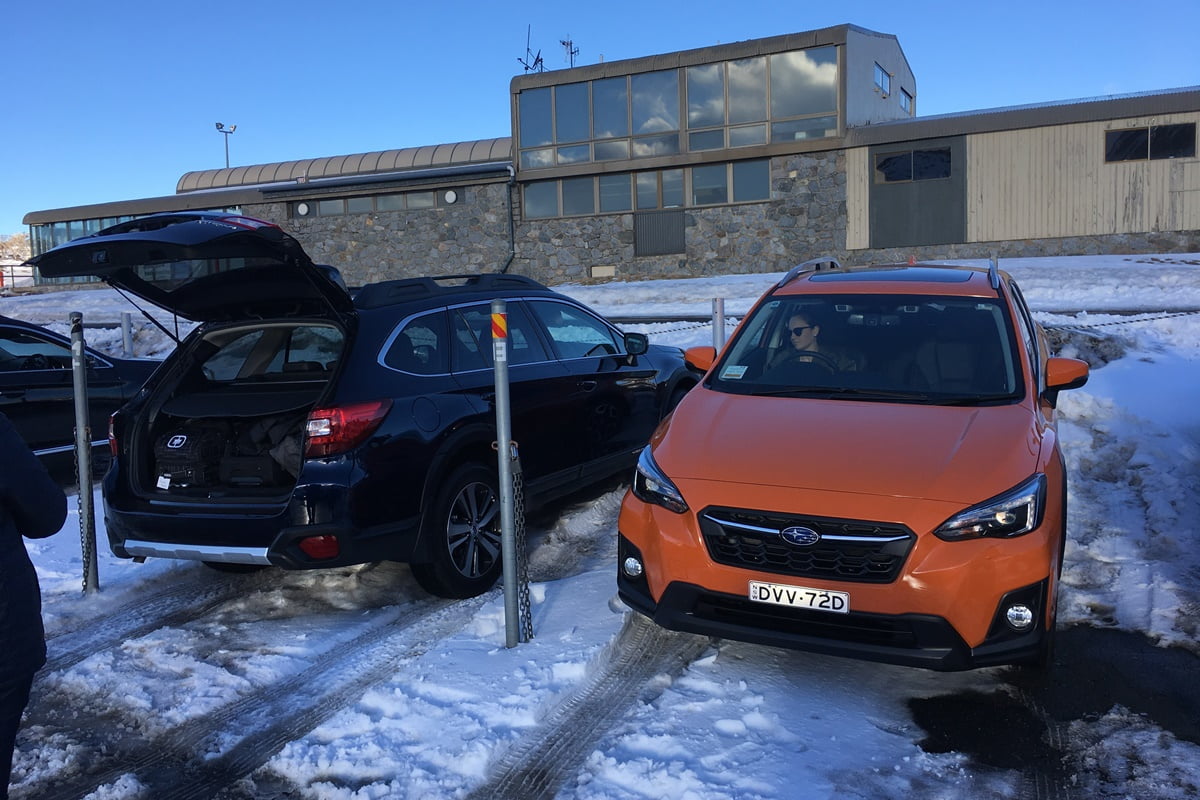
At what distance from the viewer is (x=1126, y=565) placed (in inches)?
211

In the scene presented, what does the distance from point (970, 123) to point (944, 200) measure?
1879mm

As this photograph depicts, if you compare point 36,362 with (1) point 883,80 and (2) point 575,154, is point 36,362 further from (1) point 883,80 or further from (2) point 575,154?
(1) point 883,80

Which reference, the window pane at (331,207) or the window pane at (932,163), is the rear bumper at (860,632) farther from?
the window pane at (331,207)

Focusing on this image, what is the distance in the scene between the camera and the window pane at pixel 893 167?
2312 centimetres

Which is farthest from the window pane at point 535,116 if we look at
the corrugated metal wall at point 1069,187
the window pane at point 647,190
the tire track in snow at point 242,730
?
the tire track in snow at point 242,730

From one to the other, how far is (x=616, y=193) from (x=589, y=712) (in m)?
23.3

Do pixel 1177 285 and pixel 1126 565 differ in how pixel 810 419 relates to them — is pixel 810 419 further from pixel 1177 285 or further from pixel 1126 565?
pixel 1177 285

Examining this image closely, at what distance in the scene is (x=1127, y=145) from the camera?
2156 centimetres

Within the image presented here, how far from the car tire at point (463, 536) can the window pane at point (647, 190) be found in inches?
833

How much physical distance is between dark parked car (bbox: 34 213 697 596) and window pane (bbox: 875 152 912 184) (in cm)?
1935

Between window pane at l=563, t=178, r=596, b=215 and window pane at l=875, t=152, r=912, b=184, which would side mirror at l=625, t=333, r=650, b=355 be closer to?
window pane at l=875, t=152, r=912, b=184

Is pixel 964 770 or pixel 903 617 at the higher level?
pixel 903 617

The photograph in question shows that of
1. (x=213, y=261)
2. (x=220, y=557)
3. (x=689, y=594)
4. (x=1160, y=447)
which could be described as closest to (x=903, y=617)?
(x=689, y=594)

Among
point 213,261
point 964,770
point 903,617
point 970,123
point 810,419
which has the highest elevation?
point 970,123
